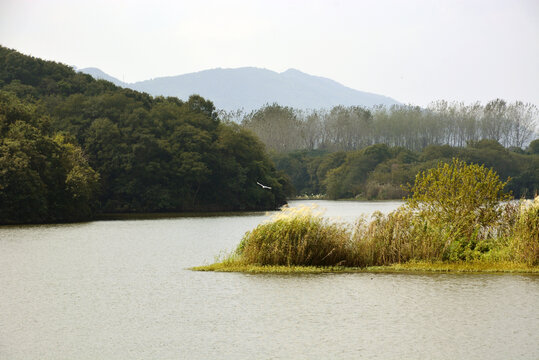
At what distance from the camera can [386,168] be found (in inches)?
4537

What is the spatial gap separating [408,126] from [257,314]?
5398 inches

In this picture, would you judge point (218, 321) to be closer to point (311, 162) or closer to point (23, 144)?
point (23, 144)

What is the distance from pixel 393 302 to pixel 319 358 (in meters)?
5.01

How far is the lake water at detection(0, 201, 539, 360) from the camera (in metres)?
11.7

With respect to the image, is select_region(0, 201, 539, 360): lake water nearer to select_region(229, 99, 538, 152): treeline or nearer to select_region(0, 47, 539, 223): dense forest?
select_region(0, 47, 539, 223): dense forest

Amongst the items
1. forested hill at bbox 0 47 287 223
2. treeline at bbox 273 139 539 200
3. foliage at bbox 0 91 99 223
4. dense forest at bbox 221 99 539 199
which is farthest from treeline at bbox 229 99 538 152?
foliage at bbox 0 91 99 223

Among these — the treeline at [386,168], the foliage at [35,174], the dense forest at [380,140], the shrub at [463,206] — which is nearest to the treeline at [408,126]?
the dense forest at [380,140]

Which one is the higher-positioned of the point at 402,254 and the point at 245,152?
the point at 245,152

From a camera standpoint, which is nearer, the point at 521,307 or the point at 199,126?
the point at 521,307

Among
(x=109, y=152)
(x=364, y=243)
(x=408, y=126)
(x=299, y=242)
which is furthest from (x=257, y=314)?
(x=408, y=126)

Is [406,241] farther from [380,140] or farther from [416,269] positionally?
[380,140]

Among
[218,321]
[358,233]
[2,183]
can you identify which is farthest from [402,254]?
[2,183]

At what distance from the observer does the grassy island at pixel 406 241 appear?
20.4 metres

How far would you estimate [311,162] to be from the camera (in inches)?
5094
